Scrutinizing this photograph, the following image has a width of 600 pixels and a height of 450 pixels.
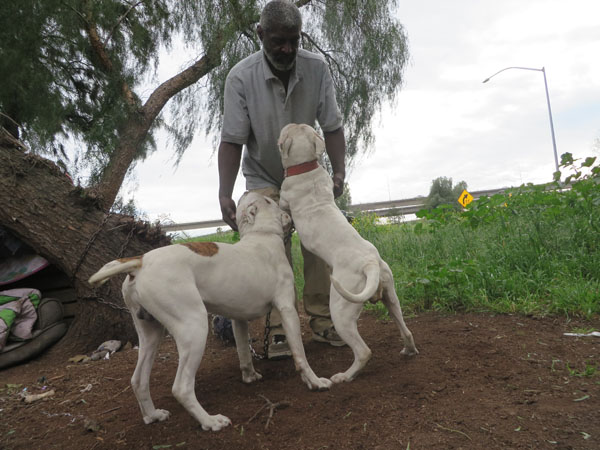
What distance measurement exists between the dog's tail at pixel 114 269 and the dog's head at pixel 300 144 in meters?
1.25

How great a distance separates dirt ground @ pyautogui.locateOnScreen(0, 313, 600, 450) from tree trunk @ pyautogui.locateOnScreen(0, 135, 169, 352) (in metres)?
0.57

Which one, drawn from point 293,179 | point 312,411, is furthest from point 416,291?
point 312,411

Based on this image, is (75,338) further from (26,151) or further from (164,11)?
(164,11)

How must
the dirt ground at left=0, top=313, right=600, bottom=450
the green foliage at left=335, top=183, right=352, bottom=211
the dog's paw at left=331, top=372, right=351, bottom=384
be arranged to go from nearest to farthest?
the dirt ground at left=0, top=313, right=600, bottom=450, the dog's paw at left=331, top=372, right=351, bottom=384, the green foliage at left=335, top=183, right=352, bottom=211

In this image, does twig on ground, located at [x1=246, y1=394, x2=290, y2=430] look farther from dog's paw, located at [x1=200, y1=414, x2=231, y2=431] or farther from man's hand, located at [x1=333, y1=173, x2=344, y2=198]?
man's hand, located at [x1=333, y1=173, x2=344, y2=198]

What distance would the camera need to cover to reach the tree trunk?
13.5 ft

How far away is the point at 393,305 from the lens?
9.64 ft

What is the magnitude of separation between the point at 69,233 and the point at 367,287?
3024mm

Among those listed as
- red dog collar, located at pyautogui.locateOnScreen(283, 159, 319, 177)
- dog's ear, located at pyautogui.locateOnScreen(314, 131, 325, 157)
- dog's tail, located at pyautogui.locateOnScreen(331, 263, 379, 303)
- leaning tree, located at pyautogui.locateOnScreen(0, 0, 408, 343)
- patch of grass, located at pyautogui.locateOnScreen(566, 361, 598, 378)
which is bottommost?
patch of grass, located at pyautogui.locateOnScreen(566, 361, 598, 378)

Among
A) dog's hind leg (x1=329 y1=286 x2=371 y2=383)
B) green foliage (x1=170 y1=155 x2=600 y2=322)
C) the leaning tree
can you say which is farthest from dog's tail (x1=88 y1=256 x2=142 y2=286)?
the leaning tree

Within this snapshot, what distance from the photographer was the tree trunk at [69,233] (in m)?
4.12

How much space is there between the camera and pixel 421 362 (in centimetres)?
289

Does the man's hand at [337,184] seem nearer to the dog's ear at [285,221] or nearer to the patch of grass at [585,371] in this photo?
the dog's ear at [285,221]

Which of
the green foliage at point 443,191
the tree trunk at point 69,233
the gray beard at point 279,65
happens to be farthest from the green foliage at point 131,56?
the green foliage at point 443,191
